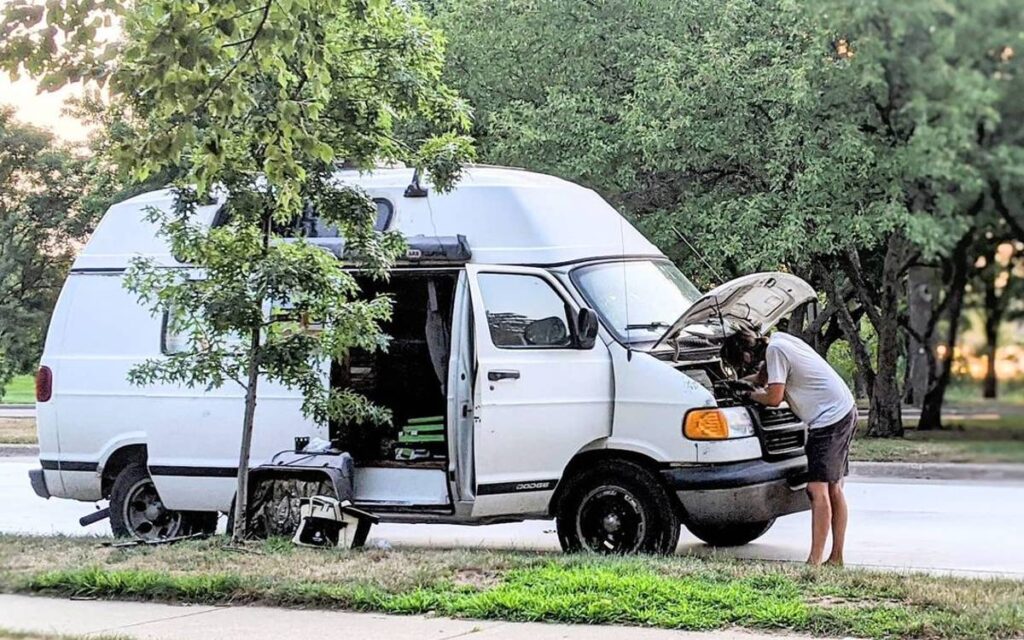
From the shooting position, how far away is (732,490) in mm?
8828

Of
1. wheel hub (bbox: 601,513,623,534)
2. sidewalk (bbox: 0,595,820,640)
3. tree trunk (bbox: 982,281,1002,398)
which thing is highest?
tree trunk (bbox: 982,281,1002,398)

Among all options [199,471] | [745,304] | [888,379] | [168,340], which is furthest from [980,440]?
[168,340]

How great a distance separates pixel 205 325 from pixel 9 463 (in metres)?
13.1

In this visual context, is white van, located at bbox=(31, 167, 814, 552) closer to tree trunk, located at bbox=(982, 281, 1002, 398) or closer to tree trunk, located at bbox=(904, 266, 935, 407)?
tree trunk, located at bbox=(904, 266, 935, 407)

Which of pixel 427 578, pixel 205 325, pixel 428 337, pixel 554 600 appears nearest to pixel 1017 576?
pixel 554 600

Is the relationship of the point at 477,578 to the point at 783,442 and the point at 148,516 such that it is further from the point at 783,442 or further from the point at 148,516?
the point at 148,516

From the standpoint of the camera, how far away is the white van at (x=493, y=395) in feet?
29.6

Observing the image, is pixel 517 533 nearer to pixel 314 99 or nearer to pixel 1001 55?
pixel 314 99

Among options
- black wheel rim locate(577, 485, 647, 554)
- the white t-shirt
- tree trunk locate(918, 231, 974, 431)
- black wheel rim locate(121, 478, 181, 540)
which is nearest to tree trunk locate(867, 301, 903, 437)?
the white t-shirt

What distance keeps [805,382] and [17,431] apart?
857 inches

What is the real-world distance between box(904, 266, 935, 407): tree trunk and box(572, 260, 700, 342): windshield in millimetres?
5915

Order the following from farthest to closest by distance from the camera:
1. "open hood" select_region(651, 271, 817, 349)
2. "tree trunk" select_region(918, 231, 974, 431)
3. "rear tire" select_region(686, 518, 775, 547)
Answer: "rear tire" select_region(686, 518, 775, 547) → "open hood" select_region(651, 271, 817, 349) → "tree trunk" select_region(918, 231, 974, 431)

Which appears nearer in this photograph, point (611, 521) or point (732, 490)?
point (732, 490)

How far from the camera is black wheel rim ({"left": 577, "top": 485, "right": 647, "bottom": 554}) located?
909 cm
